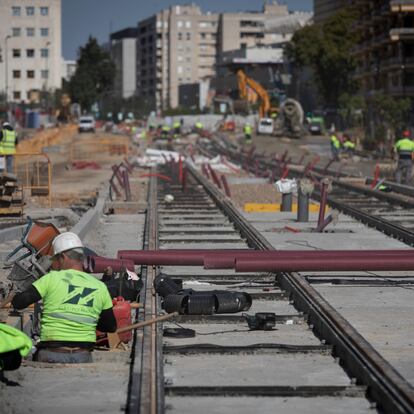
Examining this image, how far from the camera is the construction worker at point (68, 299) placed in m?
9.23

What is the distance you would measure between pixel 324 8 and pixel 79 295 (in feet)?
506

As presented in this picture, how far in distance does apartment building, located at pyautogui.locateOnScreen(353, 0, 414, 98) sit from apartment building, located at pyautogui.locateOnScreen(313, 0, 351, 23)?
4057cm

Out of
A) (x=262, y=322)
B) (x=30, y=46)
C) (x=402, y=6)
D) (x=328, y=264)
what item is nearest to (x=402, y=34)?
(x=402, y=6)

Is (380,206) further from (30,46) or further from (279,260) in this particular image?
(30,46)

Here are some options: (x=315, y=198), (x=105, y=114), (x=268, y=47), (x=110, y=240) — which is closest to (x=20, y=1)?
(x=105, y=114)

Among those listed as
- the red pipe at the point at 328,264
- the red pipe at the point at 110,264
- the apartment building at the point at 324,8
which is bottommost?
the red pipe at the point at 328,264

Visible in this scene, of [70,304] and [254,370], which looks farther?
[254,370]

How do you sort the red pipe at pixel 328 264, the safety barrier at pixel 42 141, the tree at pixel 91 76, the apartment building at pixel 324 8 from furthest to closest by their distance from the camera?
the tree at pixel 91 76
the apartment building at pixel 324 8
the safety barrier at pixel 42 141
the red pipe at pixel 328 264

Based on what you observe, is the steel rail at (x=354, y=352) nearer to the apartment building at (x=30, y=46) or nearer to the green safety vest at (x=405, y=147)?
the green safety vest at (x=405, y=147)

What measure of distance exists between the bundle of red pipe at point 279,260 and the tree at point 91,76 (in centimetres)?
14752

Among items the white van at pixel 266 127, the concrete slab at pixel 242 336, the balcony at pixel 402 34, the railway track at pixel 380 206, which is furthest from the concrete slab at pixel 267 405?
the white van at pixel 266 127

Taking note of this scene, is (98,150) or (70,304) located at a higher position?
(70,304)

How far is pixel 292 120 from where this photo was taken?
296 ft

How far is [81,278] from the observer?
30.4ft
